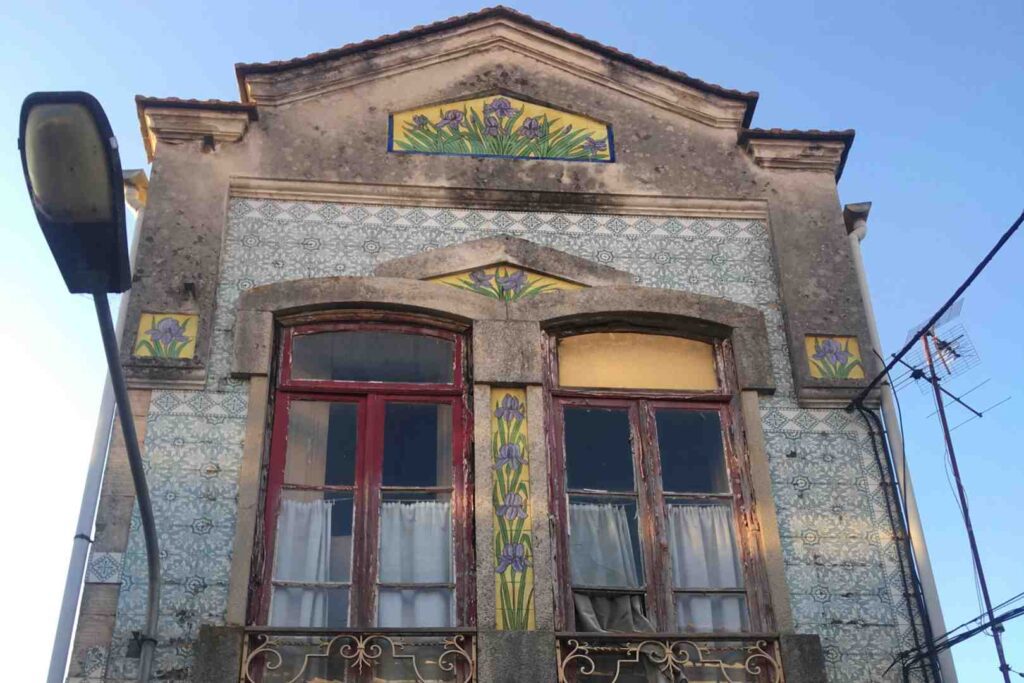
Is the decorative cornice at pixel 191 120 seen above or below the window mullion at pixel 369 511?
above

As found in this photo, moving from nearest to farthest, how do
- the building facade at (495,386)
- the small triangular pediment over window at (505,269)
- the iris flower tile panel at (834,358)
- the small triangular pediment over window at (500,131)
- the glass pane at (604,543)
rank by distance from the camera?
1. the building facade at (495,386)
2. the glass pane at (604,543)
3. the iris flower tile panel at (834,358)
4. the small triangular pediment over window at (505,269)
5. the small triangular pediment over window at (500,131)

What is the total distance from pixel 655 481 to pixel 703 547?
0.50 m

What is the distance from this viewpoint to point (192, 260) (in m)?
8.76

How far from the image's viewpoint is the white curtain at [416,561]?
768cm

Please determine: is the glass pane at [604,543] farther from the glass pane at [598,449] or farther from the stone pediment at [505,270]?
the stone pediment at [505,270]

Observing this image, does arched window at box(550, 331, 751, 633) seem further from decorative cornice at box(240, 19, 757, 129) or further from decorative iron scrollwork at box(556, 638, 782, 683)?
decorative cornice at box(240, 19, 757, 129)

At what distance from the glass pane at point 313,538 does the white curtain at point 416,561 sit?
0.23 metres

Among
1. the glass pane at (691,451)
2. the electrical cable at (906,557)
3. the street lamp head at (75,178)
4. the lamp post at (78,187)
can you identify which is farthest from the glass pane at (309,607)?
the electrical cable at (906,557)

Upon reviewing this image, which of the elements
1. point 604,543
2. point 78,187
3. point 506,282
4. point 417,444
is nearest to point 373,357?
point 417,444

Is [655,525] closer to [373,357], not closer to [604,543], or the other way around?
[604,543]

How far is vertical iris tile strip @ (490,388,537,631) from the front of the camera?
7609mm

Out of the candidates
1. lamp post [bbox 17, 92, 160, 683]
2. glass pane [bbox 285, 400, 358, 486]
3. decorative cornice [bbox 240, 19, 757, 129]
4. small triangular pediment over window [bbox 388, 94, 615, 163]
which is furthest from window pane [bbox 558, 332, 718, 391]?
lamp post [bbox 17, 92, 160, 683]

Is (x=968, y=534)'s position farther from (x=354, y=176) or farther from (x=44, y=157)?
(x=44, y=157)

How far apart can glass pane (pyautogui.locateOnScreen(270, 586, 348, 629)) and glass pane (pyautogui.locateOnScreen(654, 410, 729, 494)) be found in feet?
7.00
